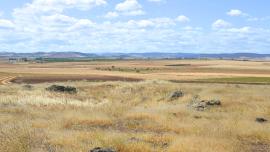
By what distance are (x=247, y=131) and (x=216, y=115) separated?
617 centimetres

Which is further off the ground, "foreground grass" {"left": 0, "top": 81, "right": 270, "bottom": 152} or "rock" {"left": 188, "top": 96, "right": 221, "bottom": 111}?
"foreground grass" {"left": 0, "top": 81, "right": 270, "bottom": 152}

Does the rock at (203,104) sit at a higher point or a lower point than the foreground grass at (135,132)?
lower

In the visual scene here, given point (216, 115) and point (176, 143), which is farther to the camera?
point (216, 115)

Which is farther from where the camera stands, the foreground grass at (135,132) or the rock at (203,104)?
the rock at (203,104)

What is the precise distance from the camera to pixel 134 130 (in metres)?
18.3

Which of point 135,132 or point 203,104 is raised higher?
point 135,132

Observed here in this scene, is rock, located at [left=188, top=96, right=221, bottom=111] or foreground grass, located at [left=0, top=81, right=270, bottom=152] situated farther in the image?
rock, located at [left=188, top=96, right=221, bottom=111]

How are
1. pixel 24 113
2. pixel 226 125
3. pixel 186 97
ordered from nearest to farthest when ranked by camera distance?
pixel 226 125
pixel 24 113
pixel 186 97

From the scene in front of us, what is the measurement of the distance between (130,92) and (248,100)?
18634 mm

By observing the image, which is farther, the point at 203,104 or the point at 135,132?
the point at 203,104

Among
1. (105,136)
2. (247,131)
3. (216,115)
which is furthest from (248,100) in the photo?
(105,136)

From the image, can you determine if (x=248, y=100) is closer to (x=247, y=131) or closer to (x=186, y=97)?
(x=186, y=97)

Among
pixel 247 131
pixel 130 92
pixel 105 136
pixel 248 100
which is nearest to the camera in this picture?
pixel 105 136

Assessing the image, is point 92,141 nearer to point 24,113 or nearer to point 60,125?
point 60,125
